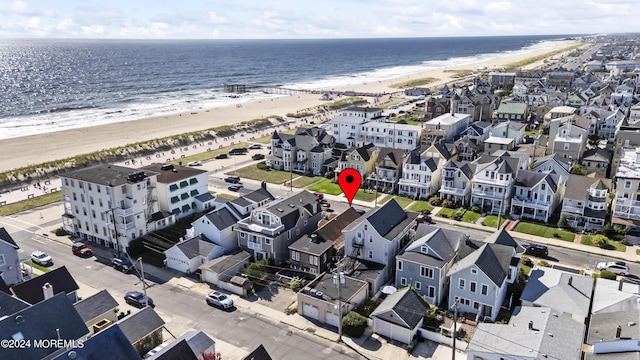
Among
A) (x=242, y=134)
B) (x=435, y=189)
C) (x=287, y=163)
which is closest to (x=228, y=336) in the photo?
(x=435, y=189)

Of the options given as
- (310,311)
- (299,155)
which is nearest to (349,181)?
(299,155)

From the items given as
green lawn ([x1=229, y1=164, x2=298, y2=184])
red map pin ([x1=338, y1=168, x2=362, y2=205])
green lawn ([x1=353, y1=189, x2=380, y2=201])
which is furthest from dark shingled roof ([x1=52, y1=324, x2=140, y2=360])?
green lawn ([x1=229, y1=164, x2=298, y2=184])

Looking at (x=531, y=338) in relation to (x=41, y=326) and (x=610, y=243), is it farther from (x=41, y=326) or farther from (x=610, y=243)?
(x=41, y=326)

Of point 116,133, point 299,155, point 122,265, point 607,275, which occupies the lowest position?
point 122,265

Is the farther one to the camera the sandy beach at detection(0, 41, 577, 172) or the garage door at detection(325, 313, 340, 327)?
the sandy beach at detection(0, 41, 577, 172)

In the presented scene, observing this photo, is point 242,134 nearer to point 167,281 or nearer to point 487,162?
point 487,162

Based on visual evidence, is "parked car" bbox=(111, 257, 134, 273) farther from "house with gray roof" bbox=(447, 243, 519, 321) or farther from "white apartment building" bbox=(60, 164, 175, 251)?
"house with gray roof" bbox=(447, 243, 519, 321)

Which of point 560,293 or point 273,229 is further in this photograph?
point 273,229

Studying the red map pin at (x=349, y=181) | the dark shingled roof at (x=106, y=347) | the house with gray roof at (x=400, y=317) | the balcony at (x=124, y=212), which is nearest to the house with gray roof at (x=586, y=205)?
the red map pin at (x=349, y=181)
